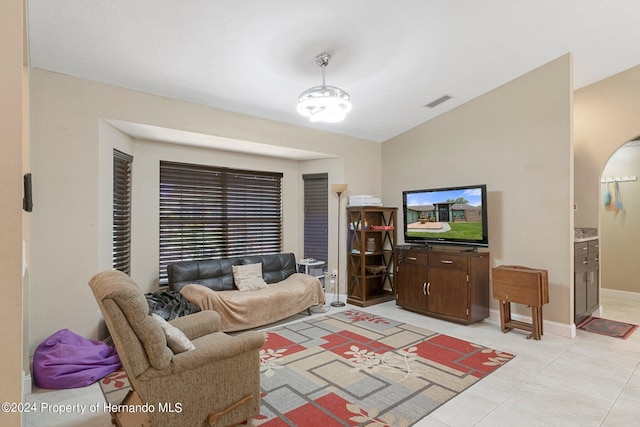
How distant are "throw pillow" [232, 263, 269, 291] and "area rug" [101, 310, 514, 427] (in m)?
0.69

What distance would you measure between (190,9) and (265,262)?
323 centimetres

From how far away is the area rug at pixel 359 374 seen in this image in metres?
2.28

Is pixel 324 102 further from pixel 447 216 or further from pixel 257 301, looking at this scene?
pixel 447 216

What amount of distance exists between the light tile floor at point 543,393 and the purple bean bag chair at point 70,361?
77mm

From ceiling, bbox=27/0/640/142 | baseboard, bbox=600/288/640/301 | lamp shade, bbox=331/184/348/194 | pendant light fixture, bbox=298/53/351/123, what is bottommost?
baseboard, bbox=600/288/640/301

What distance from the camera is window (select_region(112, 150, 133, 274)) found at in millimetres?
3639

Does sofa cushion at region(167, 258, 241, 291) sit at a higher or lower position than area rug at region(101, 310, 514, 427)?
higher

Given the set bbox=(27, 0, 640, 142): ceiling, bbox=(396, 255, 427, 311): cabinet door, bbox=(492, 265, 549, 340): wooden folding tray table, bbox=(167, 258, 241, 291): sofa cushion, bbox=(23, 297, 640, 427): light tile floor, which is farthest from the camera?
bbox=(396, 255, 427, 311): cabinet door

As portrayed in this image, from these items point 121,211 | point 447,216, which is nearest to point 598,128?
point 447,216

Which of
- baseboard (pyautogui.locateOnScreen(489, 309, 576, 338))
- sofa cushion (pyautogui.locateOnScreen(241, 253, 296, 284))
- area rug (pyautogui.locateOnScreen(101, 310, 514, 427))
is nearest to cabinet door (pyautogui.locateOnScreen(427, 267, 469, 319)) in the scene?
area rug (pyautogui.locateOnScreen(101, 310, 514, 427))

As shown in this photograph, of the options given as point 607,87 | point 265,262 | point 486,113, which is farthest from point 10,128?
point 607,87

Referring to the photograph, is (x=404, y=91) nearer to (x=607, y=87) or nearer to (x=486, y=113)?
(x=486, y=113)

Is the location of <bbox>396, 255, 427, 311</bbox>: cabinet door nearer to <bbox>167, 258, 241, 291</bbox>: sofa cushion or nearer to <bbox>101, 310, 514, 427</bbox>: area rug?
<bbox>101, 310, 514, 427</bbox>: area rug

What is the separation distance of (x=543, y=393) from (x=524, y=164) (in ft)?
8.72
